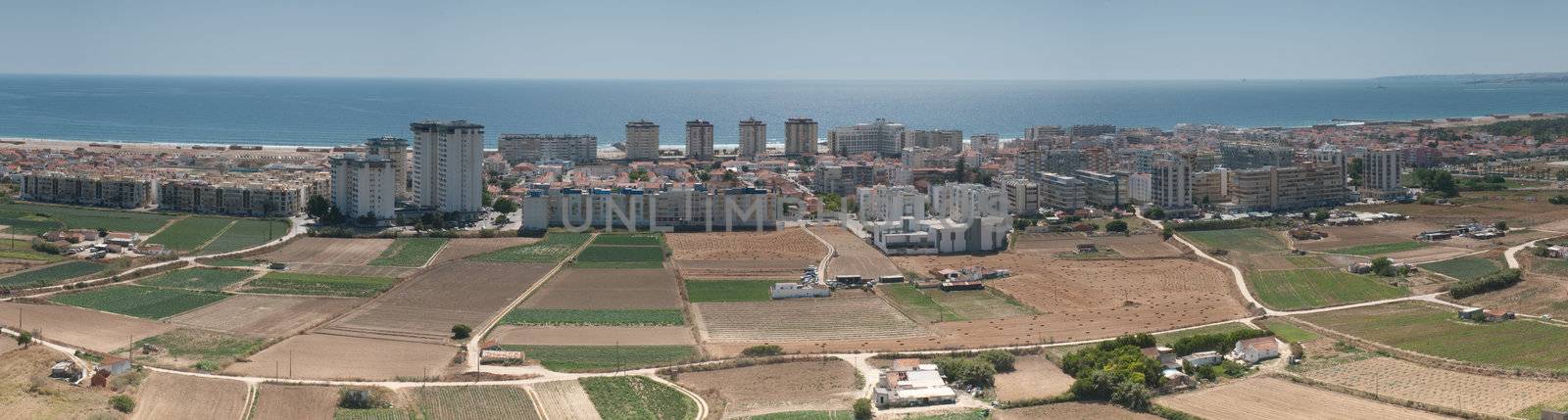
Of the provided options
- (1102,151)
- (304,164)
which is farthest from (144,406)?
(1102,151)

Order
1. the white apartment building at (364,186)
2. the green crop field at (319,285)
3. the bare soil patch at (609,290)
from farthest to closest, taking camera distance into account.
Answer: the white apartment building at (364,186) → the green crop field at (319,285) → the bare soil patch at (609,290)

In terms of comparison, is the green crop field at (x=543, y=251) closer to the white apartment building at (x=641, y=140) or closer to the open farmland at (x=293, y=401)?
the open farmland at (x=293, y=401)

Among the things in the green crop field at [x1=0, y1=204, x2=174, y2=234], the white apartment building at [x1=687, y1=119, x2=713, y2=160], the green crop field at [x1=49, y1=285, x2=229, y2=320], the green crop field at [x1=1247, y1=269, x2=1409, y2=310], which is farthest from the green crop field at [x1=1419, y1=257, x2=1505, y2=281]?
the white apartment building at [x1=687, y1=119, x2=713, y2=160]

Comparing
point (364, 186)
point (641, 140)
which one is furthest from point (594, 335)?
point (641, 140)

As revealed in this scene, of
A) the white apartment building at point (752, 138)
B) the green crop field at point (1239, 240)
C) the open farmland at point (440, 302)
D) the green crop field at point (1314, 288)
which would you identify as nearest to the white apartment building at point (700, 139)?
the white apartment building at point (752, 138)

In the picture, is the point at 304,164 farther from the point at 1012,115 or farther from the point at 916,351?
the point at 1012,115

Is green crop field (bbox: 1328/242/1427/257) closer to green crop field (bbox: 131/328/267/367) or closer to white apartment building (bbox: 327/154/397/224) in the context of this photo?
green crop field (bbox: 131/328/267/367)

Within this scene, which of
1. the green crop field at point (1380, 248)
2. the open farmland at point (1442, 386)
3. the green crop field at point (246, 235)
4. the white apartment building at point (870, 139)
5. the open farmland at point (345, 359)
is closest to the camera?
the open farmland at point (1442, 386)
